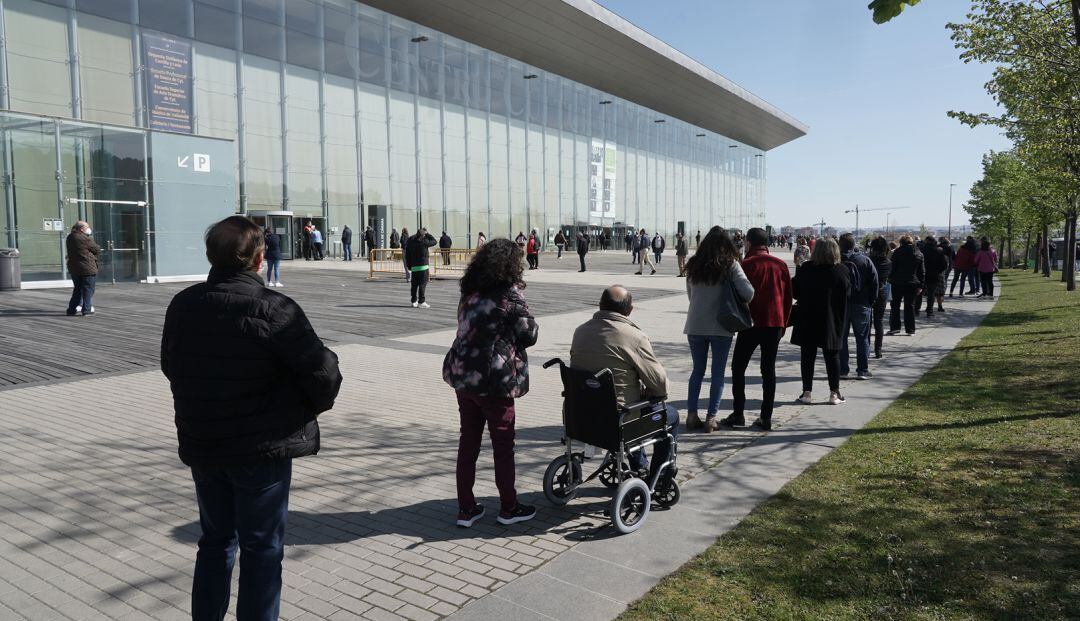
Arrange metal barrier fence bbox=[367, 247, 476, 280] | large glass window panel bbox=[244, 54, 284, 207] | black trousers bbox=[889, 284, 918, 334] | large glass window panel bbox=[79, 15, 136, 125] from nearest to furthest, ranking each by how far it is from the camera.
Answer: black trousers bbox=[889, 284, 918, 334] < large glass window panel bbox=[79, 15, 136, 125] < metal barrier fence bbox=[367, 247, 476, 280] < large glass window panel bbox=[244, 54, 284, 207]

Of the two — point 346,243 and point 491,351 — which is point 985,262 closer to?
point 491,351

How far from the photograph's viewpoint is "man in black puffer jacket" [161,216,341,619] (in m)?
2.78

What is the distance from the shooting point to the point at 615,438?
4.48m

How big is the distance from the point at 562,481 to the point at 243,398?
105 inches

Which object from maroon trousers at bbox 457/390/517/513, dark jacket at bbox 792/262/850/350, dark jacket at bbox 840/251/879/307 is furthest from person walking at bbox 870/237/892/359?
maroon trousers at bbox 457/390/517/513

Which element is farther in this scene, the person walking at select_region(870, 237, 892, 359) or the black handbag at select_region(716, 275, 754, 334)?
the person walking at select_region(870, 237, 892, 359)

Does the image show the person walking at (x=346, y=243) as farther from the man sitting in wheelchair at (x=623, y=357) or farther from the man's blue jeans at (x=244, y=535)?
the man's blue jeans at (x=244, y=535)

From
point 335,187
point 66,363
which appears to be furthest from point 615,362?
point 335,187

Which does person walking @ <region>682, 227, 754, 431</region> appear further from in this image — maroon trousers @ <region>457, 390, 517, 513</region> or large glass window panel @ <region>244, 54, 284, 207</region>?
large glass window panel @ <region>244, 54, 284, 207</region>

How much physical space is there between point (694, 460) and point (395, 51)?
127 feet

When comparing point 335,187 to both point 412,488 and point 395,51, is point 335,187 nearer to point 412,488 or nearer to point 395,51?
point 395,51

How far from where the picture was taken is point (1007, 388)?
28.5ft

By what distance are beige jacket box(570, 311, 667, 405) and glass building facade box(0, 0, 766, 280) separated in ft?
67.9

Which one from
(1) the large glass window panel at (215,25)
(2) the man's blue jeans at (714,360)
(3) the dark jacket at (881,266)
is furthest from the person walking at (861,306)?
(1) the large glass window panel at (215,25)
